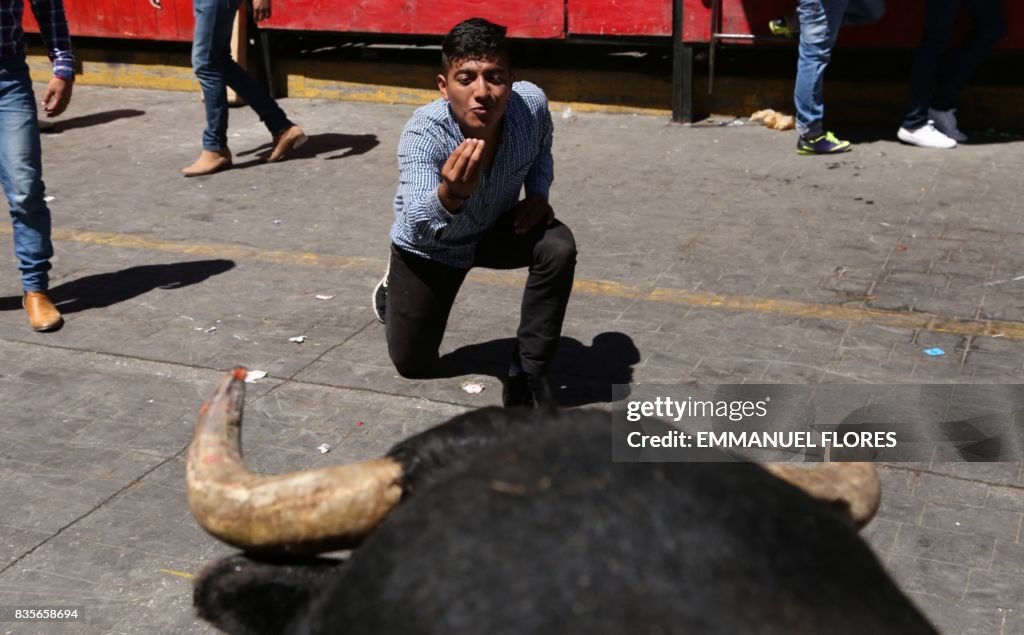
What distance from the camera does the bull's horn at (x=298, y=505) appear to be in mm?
1830

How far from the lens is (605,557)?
1.40 meters

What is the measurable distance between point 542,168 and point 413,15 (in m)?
5.83

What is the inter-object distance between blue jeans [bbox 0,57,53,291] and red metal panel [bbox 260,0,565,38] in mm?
4784

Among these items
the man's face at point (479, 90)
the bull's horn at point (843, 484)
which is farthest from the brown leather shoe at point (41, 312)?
the bull's horn at point (843, 484)

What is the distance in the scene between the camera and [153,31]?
1200 cm

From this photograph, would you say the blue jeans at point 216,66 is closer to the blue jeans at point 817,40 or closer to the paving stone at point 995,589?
the blue jeans at point 817,40

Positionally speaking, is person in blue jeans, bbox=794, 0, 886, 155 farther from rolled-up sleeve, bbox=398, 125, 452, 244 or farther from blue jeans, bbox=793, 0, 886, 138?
rolled-up sleeve, bbox=398, 125, 452, 244

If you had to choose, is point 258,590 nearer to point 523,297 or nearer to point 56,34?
point 523,297

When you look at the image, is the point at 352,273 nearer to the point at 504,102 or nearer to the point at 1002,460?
the point at 504,102

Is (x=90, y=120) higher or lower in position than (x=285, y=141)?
lower

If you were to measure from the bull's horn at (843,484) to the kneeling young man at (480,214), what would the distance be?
2962 mm

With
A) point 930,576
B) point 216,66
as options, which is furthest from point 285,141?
point 930,576

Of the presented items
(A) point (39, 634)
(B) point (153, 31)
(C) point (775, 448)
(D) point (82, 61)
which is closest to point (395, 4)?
(B) point (153, 31)

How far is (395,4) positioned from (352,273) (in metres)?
4.45
